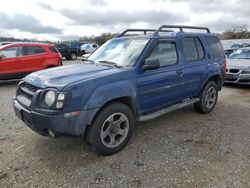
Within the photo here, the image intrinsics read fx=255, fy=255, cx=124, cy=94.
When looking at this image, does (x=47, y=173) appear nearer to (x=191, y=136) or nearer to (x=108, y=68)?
(x=108, y=68)

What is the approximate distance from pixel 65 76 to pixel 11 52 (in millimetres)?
7602

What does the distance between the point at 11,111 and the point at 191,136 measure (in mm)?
4318

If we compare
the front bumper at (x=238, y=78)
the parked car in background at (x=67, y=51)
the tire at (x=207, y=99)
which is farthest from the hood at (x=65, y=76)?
the parked car in background at (x=67, y=51)

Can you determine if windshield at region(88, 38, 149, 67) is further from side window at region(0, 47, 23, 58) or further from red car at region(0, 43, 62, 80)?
side window at region(0, 47, 23, 58)

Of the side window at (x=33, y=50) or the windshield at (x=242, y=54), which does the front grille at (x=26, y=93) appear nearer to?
the side window at (x=33, y=50)

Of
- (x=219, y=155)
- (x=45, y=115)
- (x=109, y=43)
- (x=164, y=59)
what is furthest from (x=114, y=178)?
(x=109, y=43)

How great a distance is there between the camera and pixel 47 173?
11.2 ft

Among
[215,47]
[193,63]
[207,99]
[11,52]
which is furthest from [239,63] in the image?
[11,52]

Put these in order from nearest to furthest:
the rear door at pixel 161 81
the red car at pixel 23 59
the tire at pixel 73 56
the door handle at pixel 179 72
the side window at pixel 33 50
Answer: the rear door at pixel 161 81 → the door handle at pixel 179 72 → the red car at pixel 23 59 → the side window at pixel 33 50 → the tire at pixel 73 56

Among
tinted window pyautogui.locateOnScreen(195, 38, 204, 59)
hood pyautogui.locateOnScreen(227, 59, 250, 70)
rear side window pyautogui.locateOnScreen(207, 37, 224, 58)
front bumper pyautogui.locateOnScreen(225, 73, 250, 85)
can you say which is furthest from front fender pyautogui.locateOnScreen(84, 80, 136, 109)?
hood pyautogui.locateOnScreen(227, 59, 250, 70)

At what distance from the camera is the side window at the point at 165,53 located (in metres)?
4.54

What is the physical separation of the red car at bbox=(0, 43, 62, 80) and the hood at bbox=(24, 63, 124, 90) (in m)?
6.83

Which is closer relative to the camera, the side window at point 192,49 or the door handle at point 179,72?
the door handle at point 179,72

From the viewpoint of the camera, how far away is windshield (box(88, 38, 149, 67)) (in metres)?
4.32
